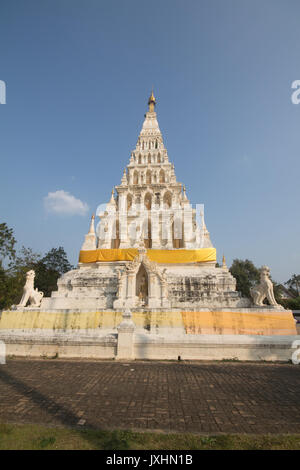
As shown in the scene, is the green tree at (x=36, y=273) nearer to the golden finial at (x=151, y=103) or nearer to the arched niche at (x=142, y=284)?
the arched niche at (x=142, y=284)

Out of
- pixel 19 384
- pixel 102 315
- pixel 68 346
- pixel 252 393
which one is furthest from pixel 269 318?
pixel 19 384

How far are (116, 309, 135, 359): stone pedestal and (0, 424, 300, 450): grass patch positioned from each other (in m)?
5.40

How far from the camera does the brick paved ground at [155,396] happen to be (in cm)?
436

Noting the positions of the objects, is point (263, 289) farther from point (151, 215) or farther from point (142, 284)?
point (151, 215)

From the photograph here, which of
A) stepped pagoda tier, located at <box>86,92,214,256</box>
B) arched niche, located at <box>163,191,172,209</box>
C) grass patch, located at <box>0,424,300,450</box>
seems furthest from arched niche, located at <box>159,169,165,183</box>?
grass patch, located at <box>0,424,300,450</box>

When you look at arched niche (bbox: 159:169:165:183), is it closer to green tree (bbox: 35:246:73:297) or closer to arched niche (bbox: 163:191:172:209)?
arched niche (bbox: 163:191:172:209)

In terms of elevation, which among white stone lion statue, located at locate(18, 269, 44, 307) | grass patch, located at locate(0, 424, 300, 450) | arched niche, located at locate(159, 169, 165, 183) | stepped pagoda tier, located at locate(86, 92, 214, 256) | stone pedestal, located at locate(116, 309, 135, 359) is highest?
arched niche, located at locate(159, 169, 165, 183)

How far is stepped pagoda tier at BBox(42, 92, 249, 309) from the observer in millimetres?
15484

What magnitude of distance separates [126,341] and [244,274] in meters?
38.6

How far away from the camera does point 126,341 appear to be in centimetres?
944

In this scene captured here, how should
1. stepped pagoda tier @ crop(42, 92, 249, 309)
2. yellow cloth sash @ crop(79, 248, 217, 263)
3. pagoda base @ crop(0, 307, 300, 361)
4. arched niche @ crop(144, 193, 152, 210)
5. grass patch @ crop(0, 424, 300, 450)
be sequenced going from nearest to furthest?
grass patch @ crop(0, 424, 300, 450), pagoda base @ crop(0, 307, 300, 361), stepped pagoda tier @ crop(42, 92, 249, 309), yellow cloth sash @ crop(79, 248, 217, 263), arched niche @ crop(144, 193, 152, 210)

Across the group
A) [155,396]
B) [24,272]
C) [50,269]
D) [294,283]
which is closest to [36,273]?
[50,269]

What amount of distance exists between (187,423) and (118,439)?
1.37 metres

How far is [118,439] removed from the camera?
3.69m
